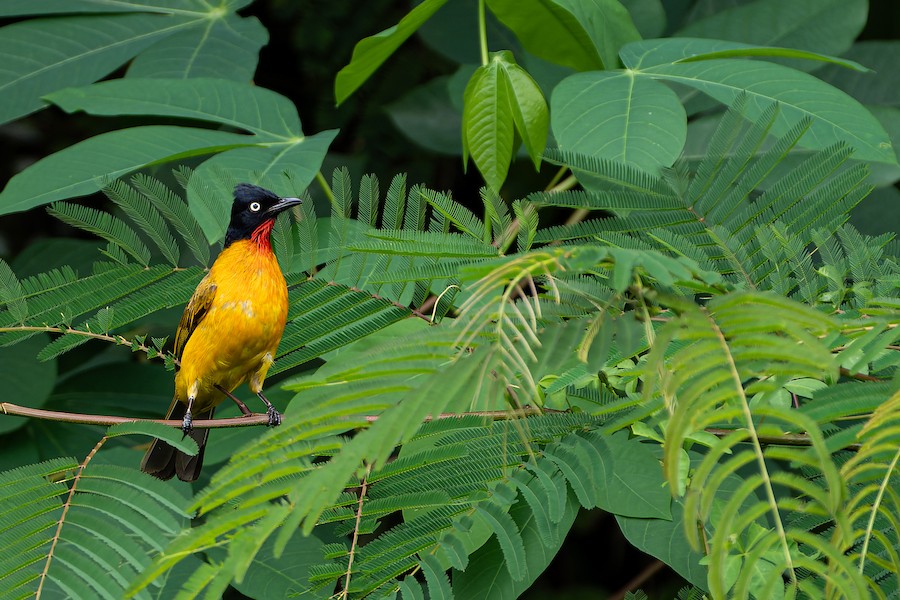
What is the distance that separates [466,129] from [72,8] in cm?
187

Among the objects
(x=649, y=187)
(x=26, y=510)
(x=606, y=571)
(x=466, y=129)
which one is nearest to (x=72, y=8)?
(x=466, y=129)

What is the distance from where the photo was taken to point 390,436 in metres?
1.13

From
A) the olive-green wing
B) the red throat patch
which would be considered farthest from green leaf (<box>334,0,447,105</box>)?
the olive-green wing

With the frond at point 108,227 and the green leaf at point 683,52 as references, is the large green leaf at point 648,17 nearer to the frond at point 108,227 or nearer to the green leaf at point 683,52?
the green leaf at point 683,52

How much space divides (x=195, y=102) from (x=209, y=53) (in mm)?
488

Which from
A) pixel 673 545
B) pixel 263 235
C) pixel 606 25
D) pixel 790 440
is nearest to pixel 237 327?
pixel 263 235

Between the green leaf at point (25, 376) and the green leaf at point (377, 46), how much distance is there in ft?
4.23

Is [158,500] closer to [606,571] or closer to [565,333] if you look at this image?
[565,333]

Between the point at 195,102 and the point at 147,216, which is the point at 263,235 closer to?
the point at 195,102

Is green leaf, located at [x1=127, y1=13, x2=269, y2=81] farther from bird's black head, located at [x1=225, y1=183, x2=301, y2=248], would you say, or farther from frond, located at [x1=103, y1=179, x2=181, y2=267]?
frond, located at [x1=103, y1=179, x2=181, y2=267]

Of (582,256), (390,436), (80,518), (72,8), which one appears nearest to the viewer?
(390,436)

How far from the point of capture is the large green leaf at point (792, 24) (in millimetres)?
3469

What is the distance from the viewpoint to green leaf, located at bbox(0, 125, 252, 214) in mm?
2475

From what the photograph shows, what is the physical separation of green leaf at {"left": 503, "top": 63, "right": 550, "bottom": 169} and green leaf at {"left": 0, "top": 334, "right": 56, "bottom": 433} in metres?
1.70
